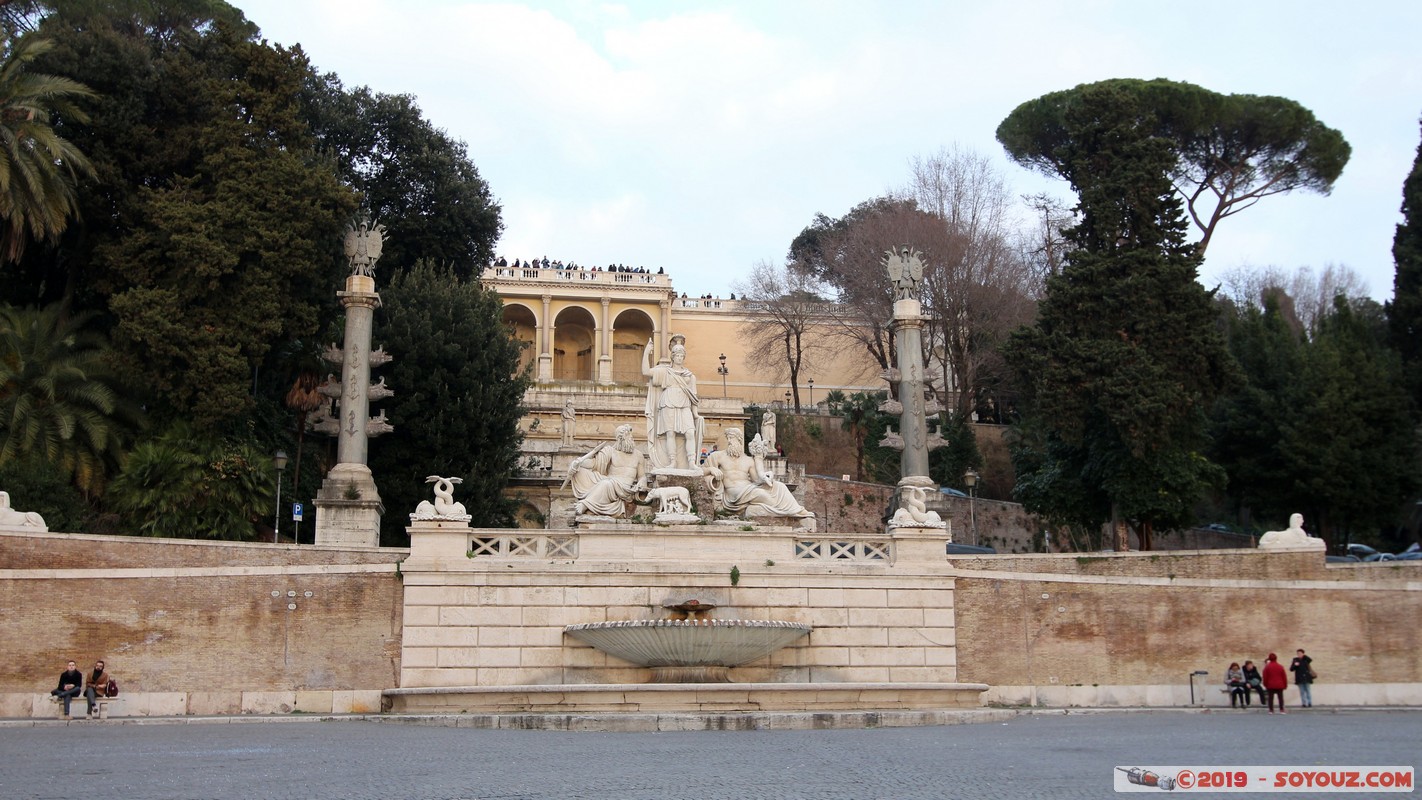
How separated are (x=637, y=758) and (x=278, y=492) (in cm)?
1299

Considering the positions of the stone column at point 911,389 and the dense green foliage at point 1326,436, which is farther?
the dense green foliage at point 1326,436

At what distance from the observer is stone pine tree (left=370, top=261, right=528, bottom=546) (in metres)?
27.8

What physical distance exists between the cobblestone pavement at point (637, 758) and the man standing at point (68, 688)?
1589 mm

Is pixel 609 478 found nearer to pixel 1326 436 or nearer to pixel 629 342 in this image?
pixel 1326 436

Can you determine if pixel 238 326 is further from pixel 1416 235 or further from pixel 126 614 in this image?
pixel 1416 235

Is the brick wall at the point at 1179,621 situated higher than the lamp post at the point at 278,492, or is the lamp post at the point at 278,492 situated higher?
the lamp post at the point at 278,492

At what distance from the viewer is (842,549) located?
21.6 metres

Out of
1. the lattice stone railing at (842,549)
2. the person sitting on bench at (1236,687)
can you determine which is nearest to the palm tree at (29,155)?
the lattice stone railing at (842,549)

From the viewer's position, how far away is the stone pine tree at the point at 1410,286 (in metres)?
33.4

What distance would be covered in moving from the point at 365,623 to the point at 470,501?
763 centimetres

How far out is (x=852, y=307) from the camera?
4228 centimetres

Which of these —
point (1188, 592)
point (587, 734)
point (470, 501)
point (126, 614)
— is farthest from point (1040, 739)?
point (470, 501)

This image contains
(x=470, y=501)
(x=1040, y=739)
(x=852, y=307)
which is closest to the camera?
(x=1040, y=739)

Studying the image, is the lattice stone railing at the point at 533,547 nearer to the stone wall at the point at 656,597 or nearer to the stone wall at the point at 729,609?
the stone wall at the point at 656,597
